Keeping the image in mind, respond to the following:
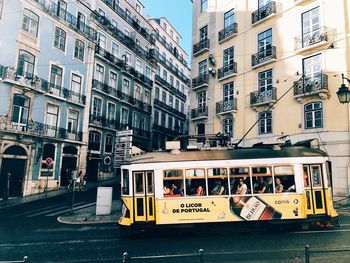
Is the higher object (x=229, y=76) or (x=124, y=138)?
(x=229, y=76)

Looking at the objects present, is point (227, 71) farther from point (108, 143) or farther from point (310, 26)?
point (108, 143)

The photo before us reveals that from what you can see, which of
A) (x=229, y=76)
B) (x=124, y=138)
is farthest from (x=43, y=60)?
(x=229, y=76)

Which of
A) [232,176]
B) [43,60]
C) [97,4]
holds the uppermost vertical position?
[97,4]

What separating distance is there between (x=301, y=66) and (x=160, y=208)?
582 inches

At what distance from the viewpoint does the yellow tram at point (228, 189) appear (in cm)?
987

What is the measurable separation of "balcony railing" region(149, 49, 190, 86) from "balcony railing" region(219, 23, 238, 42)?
15.8 m

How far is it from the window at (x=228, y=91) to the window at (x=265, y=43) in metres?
3.68

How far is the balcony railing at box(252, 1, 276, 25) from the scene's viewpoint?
68.8ft

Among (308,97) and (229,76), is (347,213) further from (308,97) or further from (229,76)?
(229,76)

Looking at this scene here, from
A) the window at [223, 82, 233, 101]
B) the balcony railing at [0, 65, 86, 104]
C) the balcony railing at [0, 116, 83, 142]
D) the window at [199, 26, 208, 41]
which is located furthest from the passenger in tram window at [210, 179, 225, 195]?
the window at [199, 26, 208, 41]

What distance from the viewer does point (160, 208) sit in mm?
9883

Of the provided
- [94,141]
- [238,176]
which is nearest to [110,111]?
[94,141]

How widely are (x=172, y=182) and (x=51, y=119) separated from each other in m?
18.1

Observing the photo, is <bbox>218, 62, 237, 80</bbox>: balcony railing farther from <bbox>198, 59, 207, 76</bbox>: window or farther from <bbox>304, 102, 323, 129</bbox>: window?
<bbox>304, 102, 323, 129</bbox>: window
